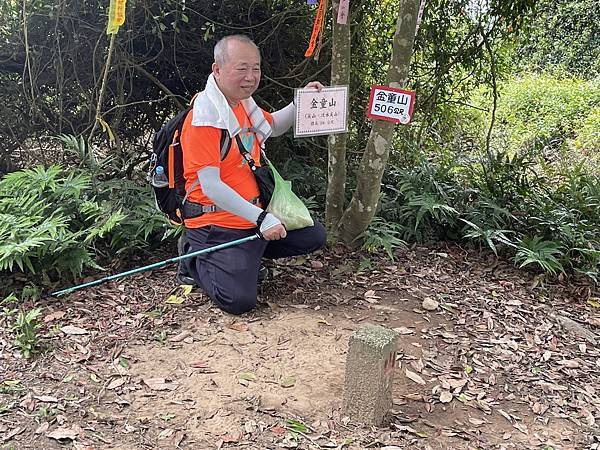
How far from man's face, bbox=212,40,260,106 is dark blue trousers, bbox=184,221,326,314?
2.47 ft

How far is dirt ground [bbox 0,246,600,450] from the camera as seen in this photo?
2369 mm

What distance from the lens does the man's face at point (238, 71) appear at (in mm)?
2963

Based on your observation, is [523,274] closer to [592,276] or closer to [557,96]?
[592,276]

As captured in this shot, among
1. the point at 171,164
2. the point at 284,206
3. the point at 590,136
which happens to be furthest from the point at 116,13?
the point at 590,136

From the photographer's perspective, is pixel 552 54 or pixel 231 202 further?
pixel 552 54

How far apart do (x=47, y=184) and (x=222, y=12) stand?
1.90 meters

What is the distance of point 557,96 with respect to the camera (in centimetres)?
967

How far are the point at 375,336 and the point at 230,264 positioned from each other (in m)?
1.09

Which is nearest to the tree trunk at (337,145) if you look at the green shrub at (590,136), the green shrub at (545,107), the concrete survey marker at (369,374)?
the concrete survey marker at (369,374)

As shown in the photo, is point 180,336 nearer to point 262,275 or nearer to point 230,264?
point 230,264

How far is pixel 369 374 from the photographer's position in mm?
2297

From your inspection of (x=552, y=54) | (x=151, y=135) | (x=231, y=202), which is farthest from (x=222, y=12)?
(x=552, y=54)

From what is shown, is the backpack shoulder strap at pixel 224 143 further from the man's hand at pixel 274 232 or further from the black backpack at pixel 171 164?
the man's hand at pixel 274 232

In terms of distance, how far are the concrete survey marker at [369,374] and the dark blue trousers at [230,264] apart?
3.06ft
